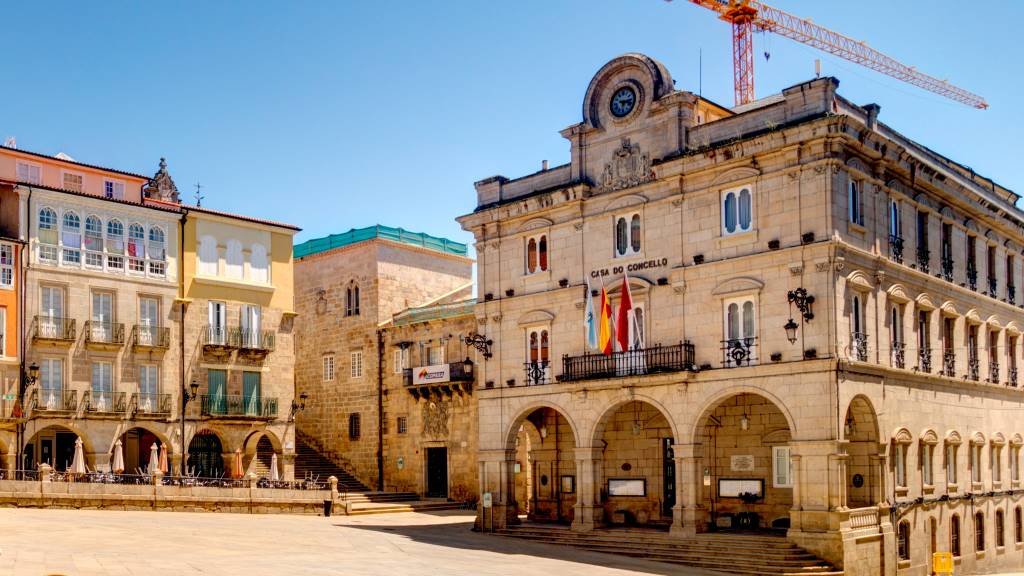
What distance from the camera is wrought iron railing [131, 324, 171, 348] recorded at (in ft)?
149

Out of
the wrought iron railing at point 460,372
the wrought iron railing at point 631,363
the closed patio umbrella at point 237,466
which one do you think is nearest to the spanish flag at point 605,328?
the wrought iron railing at point 631,363

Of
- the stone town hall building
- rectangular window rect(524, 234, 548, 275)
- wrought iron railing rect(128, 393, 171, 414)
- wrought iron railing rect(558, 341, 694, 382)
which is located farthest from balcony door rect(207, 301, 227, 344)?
wrought iron railing rect(558, 341, 694, 382)

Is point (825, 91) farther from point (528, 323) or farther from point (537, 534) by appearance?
point (537, 534)

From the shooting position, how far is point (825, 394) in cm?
3025

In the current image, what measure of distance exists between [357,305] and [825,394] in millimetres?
30754

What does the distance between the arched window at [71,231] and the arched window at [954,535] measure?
33.2 meters

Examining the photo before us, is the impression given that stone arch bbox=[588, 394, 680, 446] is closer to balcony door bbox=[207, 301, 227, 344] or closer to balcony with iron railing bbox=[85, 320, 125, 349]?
balcony door bbox=[207, 301, 227, 344]

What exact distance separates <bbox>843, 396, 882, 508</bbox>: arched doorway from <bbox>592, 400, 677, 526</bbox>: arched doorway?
588cm

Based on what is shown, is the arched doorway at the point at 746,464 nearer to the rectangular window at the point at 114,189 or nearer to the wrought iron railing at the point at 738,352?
the wrought iron railing at the point at 738,352

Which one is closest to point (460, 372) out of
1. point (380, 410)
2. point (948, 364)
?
point (380, 410)

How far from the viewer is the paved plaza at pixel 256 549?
2523 centimetres

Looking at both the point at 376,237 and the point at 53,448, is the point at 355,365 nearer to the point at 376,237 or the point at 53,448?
the point at 376,237

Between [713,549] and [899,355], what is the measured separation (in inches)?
315

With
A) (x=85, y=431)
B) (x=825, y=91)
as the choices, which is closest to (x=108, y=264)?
(x=85, y=431)
